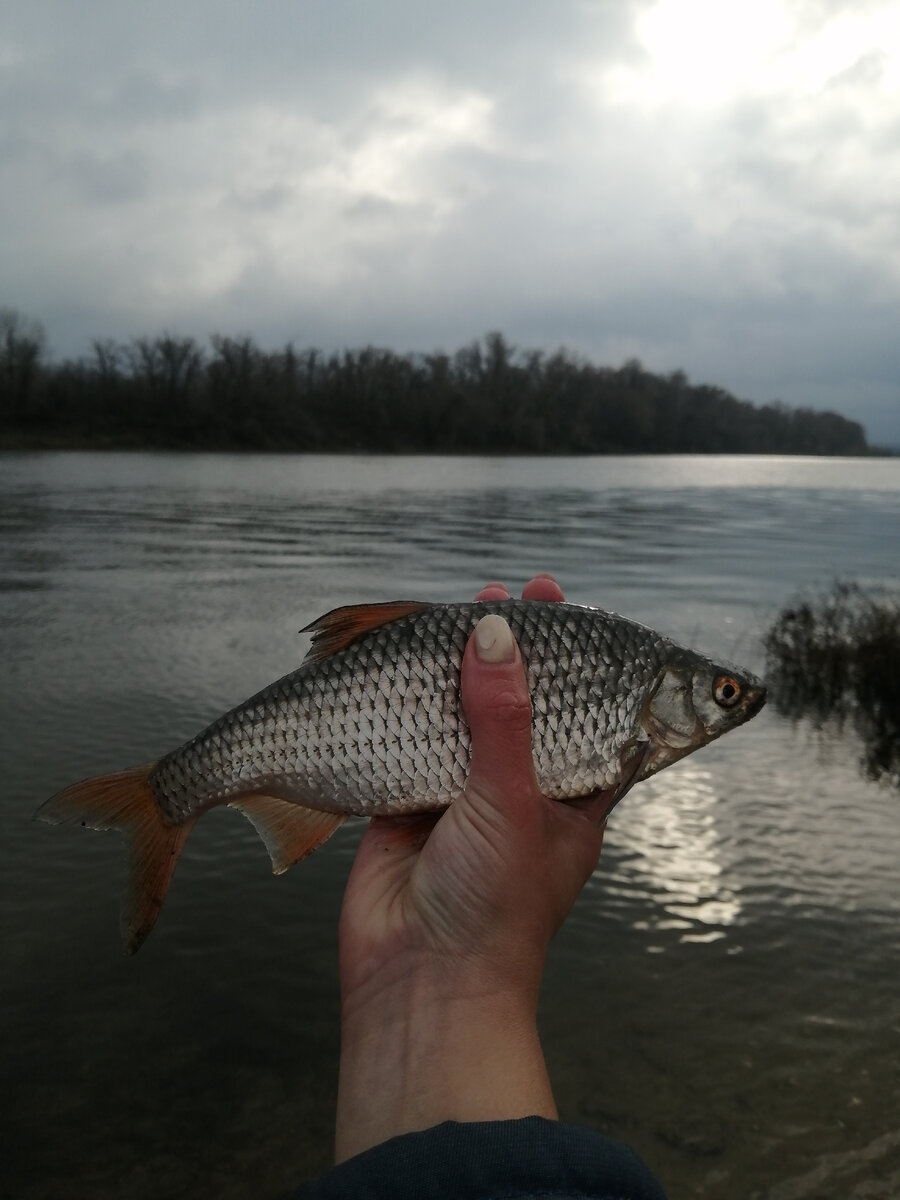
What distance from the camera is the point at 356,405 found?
133 m

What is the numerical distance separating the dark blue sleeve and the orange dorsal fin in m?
1.61

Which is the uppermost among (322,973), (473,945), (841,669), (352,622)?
(352,622)

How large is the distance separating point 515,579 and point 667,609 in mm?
4833

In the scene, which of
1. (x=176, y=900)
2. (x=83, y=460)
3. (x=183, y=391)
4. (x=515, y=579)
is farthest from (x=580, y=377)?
(x=176, y=900)

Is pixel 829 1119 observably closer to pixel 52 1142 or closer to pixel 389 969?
pixel 389 969

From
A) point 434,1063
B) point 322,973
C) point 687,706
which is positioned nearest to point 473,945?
point 434,1063

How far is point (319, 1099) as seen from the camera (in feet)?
17.8

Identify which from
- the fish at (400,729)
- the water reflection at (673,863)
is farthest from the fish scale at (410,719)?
the water reflection at (673,863)

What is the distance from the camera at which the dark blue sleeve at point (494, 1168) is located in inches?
70.2

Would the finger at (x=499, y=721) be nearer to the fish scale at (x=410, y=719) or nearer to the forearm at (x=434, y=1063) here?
the fish scale at (x=410, y=719)

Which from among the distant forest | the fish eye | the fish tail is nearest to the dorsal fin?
the fish tail

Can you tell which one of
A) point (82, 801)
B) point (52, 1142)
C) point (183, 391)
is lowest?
point (52, 1142)

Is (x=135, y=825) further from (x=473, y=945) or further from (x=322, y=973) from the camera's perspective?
(x=322, y=973)

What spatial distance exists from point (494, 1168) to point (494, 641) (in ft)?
4.87
